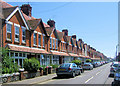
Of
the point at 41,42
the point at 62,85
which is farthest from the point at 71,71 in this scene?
the point at 41,42

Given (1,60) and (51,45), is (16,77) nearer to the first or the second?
(1,60)

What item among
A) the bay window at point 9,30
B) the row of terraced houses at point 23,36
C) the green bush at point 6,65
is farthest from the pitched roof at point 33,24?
the green bush at point 6,65

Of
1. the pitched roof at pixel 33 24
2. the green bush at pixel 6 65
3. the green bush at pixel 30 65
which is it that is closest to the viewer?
the green bush at pixel 6 65

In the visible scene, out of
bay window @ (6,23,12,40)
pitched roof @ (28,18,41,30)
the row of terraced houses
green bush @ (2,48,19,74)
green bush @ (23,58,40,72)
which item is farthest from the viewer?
pitched roof @ (28,18,41,30)

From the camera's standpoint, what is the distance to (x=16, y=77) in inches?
538

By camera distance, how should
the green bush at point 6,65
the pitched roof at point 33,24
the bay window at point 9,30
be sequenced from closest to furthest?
the green bush at point 6,65, the bay window at point 9,30, the pitched roof at point 33,24

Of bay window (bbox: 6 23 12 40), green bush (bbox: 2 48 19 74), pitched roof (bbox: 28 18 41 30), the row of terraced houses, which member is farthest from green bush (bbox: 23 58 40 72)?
pitched roof (bbox: 28 18 41 30)

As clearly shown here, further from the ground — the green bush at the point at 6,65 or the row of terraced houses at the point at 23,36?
the row of terraced houses at the point at 23,36

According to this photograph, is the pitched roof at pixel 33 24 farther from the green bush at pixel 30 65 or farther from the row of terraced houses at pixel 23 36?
the green bush at pixel 30 65

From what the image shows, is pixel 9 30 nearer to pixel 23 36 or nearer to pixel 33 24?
pixel 23 36

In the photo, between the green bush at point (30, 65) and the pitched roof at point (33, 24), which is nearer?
the green bush at point (30, 65)

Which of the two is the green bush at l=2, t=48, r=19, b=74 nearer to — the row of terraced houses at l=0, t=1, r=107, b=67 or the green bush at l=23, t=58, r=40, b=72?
the green bush at l=23, t=58, r=40, b=72

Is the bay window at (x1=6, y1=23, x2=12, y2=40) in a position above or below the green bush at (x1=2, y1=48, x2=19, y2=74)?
above

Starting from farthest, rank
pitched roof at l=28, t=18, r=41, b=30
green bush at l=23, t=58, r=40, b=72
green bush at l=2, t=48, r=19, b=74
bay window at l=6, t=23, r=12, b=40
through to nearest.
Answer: pitched roof at l=28, t=18, r=41, b=30 → bay window at l=6, t=23, r=12, b=40 → green bush at l=23, t=58, r=40, b=72 → green bush at l=2, t=48, r=19, b=74
